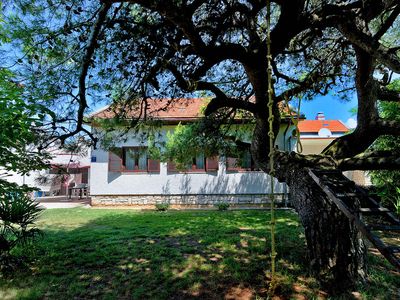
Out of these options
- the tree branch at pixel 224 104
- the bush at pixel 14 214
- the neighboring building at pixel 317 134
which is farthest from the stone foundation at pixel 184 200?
the tree branch at pixel 224 104

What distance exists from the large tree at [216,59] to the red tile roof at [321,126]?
15243mm

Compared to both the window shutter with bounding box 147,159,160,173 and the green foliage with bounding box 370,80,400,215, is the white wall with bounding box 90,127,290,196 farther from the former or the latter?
the green foliage with bounding box 370,80,400,215

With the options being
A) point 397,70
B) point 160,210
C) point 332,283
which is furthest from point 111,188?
point 397,70

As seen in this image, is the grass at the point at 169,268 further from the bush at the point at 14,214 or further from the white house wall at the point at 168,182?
the white house wall at the point at 168,182

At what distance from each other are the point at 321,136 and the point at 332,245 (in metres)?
15.8

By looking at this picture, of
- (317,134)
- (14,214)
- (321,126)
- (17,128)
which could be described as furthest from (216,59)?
(321,126)

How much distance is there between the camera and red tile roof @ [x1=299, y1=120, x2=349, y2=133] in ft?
64.3

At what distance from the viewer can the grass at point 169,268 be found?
352 centimetres

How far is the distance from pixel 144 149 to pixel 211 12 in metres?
2.82

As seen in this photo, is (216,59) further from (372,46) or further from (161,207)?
(161,207)

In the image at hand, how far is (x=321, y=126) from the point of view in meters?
20.4

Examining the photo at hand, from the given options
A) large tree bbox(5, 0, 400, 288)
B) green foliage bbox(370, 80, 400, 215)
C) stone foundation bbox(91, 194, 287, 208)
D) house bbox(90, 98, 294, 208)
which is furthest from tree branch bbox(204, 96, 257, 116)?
stone foundation bbox(91, 194, 287, 208)

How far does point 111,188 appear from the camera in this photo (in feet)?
43.4

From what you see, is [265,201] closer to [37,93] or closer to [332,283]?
[332,283]
